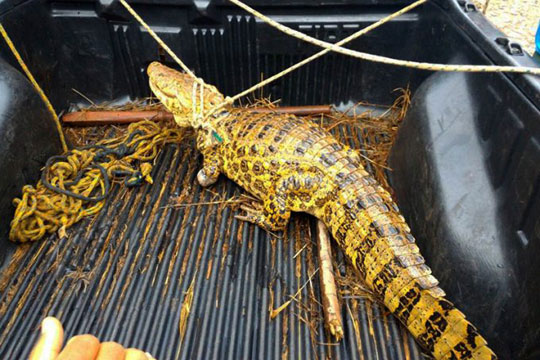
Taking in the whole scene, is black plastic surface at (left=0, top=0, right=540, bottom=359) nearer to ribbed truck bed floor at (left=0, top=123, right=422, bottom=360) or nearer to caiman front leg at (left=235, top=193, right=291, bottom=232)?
ribbed truck bed floor at (left=0, top=123, right=422, bottom=360)

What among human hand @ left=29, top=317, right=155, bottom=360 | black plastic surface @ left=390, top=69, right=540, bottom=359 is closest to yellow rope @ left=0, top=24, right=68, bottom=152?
human hand @ left=29, top=317, right=155, bottom=360

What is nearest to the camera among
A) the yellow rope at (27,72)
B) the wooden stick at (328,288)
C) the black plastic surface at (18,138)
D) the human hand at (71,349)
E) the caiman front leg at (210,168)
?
the human hand at (71,349)

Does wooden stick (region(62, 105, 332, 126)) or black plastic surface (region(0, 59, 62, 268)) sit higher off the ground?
black plastic surface (region(0, 59, 62, 268))

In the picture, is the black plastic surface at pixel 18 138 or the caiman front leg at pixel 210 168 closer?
the black plastic surface at pixel 18 138

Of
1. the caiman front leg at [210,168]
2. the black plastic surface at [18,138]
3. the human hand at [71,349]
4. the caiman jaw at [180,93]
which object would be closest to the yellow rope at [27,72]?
the black plastic surface at [18,138]

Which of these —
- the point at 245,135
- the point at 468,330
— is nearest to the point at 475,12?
the point at 245,135

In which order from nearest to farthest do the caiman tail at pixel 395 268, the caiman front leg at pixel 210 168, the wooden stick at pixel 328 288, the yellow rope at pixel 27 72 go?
the caiman tail at pixel 395 268 < the wooden stick at pixel 328 288 < the yellow rope at pixel 27 72 < the caiman front leg at pixel 210 168

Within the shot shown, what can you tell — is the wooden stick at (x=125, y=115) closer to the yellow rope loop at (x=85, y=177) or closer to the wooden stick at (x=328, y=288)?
the yellow rope loop at (x=85, y=177)
